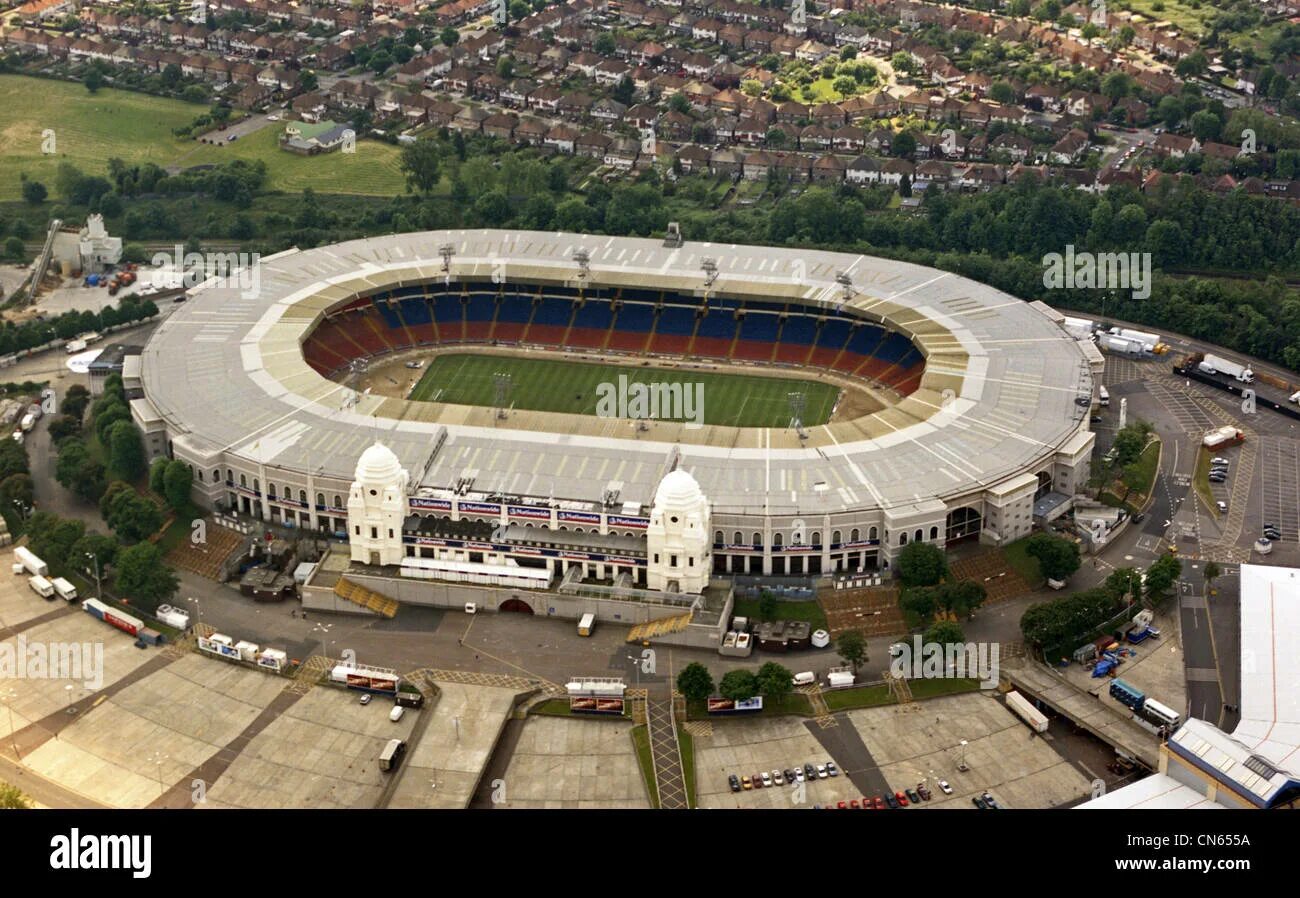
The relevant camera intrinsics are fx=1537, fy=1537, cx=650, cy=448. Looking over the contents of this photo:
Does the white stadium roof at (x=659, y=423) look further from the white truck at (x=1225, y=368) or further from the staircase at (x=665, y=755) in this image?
the staircase at (x=665, y=755)

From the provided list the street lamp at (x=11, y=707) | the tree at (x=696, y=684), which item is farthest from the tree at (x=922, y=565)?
the street lamp at (x=11, y=707)

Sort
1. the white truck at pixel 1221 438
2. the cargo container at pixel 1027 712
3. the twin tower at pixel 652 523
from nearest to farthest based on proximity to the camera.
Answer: the cargo container at pixel 1027 712
the twin tower at pixel 652 523
the white truck at pixel 1221 438

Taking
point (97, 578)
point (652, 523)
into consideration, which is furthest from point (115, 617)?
point (652, 523)

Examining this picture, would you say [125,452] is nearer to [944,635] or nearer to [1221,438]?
[944,635]
